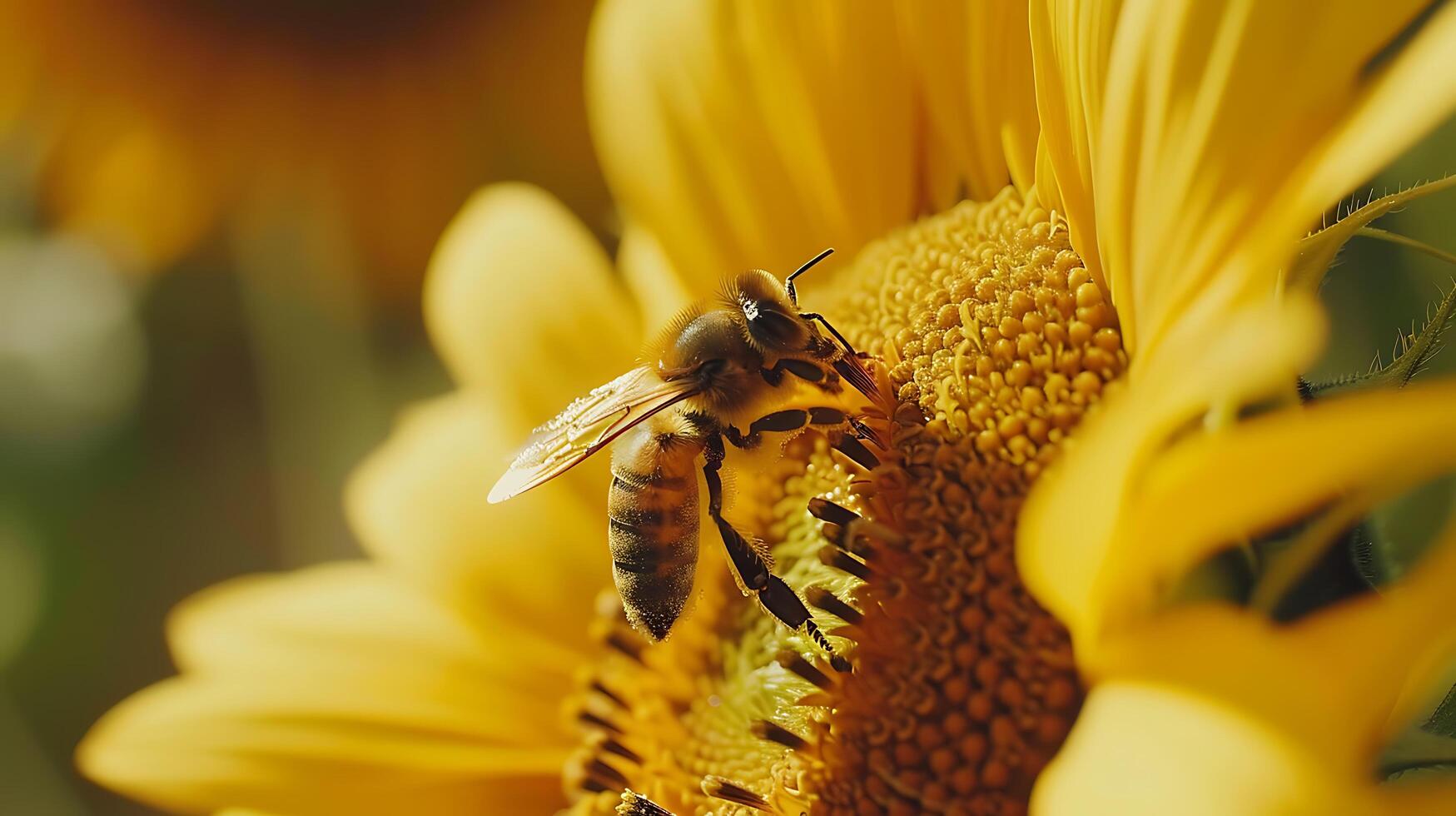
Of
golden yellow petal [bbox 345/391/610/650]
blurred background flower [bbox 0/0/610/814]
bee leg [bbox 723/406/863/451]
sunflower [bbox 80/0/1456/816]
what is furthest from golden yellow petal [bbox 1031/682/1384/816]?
blurred background flower [bbox 0/0/610/814]

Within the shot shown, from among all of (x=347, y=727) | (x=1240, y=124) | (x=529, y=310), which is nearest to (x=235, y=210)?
(x=529, y=310)

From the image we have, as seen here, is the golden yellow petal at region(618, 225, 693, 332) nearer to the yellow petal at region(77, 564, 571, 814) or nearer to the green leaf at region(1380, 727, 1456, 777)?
the yellow petal at region(77, 564, 571, 814)

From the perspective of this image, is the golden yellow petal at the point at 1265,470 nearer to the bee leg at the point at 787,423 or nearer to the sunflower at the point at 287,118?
the bee leg at the point at 787,423

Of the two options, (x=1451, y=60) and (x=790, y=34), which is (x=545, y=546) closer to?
(x=790, y=34)

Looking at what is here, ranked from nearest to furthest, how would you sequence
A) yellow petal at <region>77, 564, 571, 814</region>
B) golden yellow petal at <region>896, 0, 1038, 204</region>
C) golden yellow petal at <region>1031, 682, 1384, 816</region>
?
golden yellow petal at <region>1031, 682, 1384, 816</region>
golden yellow petal at <region>896, 0, 1038, 204</region>
yellow petal at <region>77, 564, 571, 814</region>

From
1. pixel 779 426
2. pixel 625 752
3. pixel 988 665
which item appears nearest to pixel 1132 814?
pixel 988 665

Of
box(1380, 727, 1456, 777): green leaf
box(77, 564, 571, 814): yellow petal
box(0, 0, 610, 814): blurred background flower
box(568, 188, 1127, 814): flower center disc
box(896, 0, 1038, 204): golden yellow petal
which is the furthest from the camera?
box(0, 0, 610, 814): blurred background flower

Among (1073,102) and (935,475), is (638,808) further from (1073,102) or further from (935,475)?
(1073,102)
